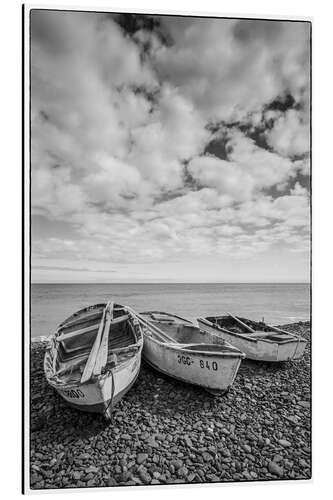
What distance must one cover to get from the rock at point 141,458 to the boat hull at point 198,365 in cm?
68

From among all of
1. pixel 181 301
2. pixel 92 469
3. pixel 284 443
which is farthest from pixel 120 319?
pixel 284 443

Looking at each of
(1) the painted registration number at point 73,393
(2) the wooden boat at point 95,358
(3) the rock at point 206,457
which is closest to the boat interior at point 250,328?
(2) the wooden boat at point 95,358

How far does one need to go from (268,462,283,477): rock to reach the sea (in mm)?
1150

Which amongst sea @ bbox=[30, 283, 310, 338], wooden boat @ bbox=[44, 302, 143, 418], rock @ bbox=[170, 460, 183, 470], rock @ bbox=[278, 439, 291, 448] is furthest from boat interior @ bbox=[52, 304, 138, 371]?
rock @ bbox=[278, 439, 291, 448]

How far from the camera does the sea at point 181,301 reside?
266 cm

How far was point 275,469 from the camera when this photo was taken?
7.88ft

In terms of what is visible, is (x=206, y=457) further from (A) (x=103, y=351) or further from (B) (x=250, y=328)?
(B) (x=250, y=328)

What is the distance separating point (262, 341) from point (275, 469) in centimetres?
111

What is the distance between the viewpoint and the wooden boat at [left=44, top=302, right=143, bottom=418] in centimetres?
232

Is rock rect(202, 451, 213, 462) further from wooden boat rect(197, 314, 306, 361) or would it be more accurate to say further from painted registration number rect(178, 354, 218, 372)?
wooden boat rect(197, 314, 306, 361)
